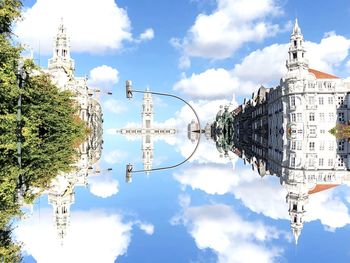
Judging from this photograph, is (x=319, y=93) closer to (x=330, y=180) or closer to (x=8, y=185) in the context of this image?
(x=330, y=180)

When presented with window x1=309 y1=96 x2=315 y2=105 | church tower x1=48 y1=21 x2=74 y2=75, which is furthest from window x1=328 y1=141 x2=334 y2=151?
church tower x1=48 y1=21 x2=74 y2=75

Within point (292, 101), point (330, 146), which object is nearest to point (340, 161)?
point (330, 146)

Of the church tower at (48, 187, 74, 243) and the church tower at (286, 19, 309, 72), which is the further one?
the church tower at (286, 19, 309, 72)

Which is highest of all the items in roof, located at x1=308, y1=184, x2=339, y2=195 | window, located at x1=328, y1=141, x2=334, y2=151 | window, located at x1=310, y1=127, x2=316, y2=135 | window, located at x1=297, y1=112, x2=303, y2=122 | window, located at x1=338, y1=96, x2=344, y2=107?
window, located at x1=338, y1=96, x2=344, y2=107

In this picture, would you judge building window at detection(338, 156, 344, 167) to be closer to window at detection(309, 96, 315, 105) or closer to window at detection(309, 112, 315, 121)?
window at detection(309, 112, 315, 121)

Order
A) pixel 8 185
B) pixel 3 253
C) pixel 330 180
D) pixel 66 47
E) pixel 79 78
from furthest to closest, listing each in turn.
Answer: pixel 79 78 < pixel 66 47 < pixel 330 180 < pixel 8 185 < pixel 3 253

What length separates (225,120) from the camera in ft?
438

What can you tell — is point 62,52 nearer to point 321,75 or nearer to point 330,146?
point 321,75

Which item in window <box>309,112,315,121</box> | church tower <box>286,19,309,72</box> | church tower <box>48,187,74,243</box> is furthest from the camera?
church tower <box>286,19,309,72</box>

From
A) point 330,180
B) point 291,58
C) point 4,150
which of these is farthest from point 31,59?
point 291,58

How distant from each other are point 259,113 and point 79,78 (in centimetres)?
6216

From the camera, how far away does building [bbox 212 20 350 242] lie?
4125 cm

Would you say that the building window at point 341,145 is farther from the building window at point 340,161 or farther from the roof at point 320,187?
the roof at point 320,187

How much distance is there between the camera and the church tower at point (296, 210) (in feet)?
72.1
